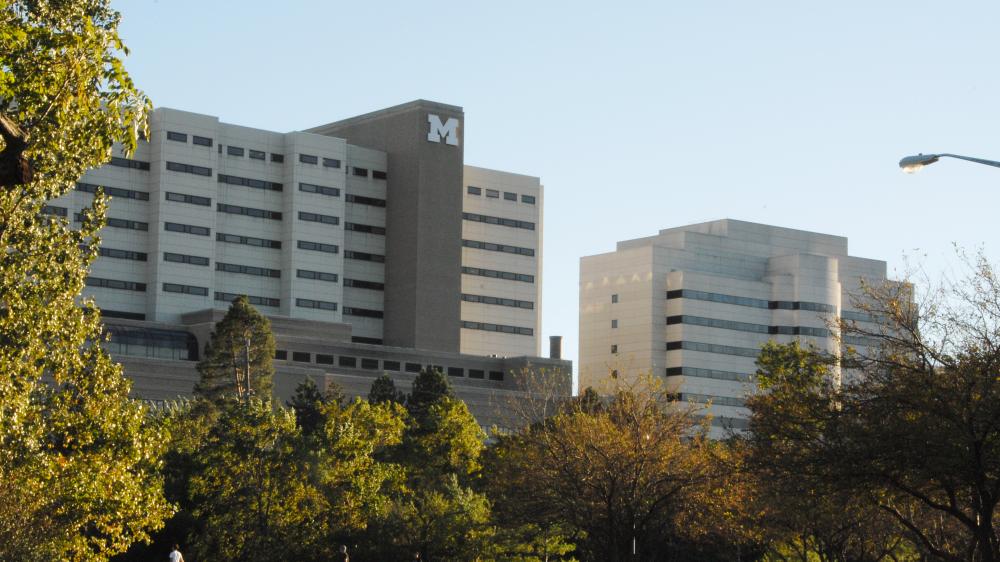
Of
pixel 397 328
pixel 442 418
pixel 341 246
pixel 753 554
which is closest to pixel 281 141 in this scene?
pixel 341 246

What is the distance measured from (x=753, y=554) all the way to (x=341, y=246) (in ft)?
280

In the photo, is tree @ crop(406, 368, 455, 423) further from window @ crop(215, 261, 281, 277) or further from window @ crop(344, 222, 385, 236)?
window @ crop(344, 222, 385, 236)

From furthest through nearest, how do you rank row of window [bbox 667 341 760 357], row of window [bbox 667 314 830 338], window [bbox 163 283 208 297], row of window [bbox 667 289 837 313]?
1. row of window [bbox 667 289 837 313]
2. row of window [bbox 667 314 830 338]
3. row of window [bbox 667 341 760 357]
4. window [bbox 163 283 208 297]

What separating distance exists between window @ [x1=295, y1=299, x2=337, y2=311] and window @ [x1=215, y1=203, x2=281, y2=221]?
9.19 meters

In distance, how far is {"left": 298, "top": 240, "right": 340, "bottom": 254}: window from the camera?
146 m

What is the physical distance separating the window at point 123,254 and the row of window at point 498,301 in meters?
35.1

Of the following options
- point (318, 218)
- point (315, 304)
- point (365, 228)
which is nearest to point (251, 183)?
point (318, 218)

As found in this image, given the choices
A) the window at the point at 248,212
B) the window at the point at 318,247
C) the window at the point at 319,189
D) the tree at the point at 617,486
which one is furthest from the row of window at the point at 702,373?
the tree at the point at 617,486

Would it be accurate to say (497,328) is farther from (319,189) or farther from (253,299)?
(253,299)

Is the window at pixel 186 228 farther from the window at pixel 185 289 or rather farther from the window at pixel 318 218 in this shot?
the window at pixel 318 218

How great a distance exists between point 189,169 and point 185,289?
38.3 ft

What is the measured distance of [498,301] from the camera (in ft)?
518

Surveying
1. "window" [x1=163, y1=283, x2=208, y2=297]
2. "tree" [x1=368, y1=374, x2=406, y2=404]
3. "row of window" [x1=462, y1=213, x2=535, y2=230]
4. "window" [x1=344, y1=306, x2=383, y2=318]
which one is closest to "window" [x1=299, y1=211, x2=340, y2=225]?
"window" [x1=344, y1=306, x2=383, y2=318]

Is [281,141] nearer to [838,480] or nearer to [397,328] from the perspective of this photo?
[397,328]
